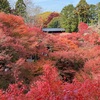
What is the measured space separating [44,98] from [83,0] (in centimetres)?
2858

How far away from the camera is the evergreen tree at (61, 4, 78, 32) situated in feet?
116

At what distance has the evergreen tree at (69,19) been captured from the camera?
3535 centimetres

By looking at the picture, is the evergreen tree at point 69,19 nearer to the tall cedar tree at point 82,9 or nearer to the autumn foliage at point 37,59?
the tall cedar tree at point 82,9

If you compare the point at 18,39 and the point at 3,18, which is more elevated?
the point at 3,18

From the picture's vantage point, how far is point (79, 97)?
9422 millimetres

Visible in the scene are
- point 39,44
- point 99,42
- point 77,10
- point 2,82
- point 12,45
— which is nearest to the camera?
point 2,82

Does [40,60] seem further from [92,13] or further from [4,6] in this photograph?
[92,13]

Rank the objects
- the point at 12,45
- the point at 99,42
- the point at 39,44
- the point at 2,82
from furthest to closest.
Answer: the point at 99,42, the point at 39,44, the point at 12,45, the point at 2,82

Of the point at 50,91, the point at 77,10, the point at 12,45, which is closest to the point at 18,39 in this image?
the point at 12,45

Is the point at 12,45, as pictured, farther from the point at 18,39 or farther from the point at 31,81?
the point at 31,81

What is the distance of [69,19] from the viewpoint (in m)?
35.6

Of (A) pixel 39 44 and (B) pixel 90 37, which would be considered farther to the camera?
(B) pixel 90 37

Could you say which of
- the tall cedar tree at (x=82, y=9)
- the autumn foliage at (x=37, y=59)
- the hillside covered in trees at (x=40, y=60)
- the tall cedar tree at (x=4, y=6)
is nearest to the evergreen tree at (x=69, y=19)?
the tall cedar tree at (x=82, y=9)

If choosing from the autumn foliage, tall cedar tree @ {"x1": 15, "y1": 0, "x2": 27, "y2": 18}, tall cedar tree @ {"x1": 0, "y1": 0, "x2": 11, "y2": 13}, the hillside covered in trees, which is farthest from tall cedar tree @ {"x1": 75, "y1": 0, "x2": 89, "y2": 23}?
the autumn foliage
